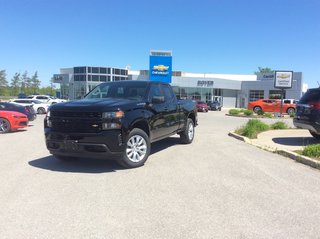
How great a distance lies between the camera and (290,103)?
1491 inches

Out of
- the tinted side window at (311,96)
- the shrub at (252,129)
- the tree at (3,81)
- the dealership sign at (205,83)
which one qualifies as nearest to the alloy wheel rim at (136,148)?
the tinted side window at (311,96)

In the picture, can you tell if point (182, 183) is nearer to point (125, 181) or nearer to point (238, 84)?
point (125, 181)

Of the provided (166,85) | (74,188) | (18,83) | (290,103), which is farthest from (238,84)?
(18,83)

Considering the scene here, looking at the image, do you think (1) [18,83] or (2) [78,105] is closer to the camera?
(2) [78,105]

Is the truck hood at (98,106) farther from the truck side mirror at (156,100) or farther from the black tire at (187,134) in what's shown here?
the black tire at (187,134)

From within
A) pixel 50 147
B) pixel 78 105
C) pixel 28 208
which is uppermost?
pixel 78 105

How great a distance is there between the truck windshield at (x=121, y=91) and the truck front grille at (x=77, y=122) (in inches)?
56.9

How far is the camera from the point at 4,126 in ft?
46.1

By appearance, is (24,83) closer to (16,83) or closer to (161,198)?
(16,83)

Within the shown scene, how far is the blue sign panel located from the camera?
3571cm

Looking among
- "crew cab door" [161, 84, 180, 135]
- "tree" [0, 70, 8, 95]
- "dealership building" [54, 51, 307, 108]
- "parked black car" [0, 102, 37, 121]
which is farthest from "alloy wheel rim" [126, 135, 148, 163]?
"tree" [0, 70, 8, 95]

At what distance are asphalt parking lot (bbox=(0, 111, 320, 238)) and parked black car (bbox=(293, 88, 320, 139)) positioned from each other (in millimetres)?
2217

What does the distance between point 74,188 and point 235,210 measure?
8.79ft

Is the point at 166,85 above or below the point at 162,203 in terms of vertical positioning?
above
